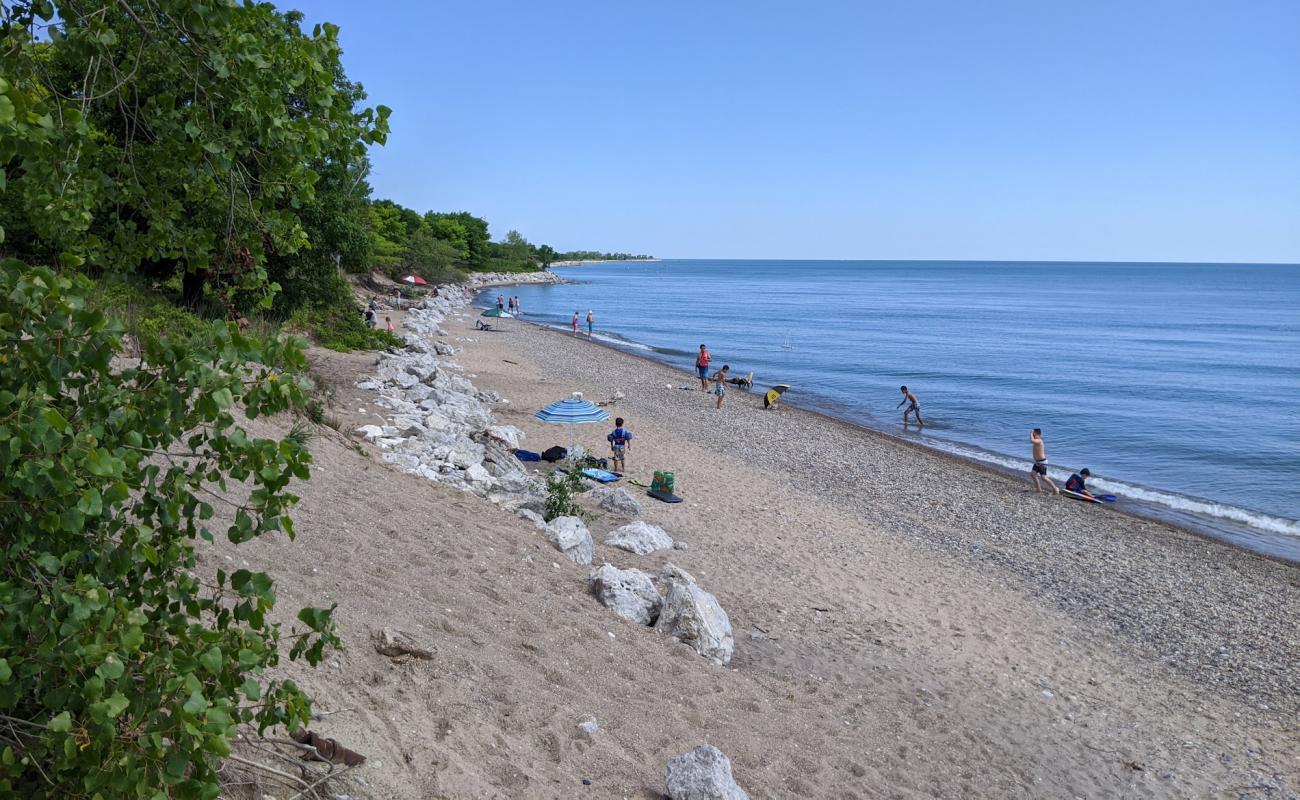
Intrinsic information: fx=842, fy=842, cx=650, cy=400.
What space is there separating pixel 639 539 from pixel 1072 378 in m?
35.7

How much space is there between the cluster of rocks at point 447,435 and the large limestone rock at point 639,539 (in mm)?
1256

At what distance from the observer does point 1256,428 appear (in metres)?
29.6

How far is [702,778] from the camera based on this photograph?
5.94 meters

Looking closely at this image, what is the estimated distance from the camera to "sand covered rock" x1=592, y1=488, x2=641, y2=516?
13.8m

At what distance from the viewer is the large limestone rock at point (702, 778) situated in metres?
5.90

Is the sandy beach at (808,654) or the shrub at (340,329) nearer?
the sandy beach at (808,654)

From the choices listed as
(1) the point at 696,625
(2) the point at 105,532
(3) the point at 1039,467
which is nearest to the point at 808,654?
(1) the point at 696,625

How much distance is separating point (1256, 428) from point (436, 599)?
3181cm

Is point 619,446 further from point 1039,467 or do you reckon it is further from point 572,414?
point 1039,467

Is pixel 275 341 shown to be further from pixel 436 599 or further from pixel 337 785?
pixel 436 599

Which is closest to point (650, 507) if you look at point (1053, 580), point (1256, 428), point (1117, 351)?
point (1053, 580)

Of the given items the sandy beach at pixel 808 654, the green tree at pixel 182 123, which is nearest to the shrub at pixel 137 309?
the sandy beach at pixel 808 654

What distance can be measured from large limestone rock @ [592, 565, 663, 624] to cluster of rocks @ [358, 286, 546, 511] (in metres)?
2.76

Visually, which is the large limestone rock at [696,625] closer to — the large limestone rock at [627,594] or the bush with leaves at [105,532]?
the large limestone rock at [627,594]
